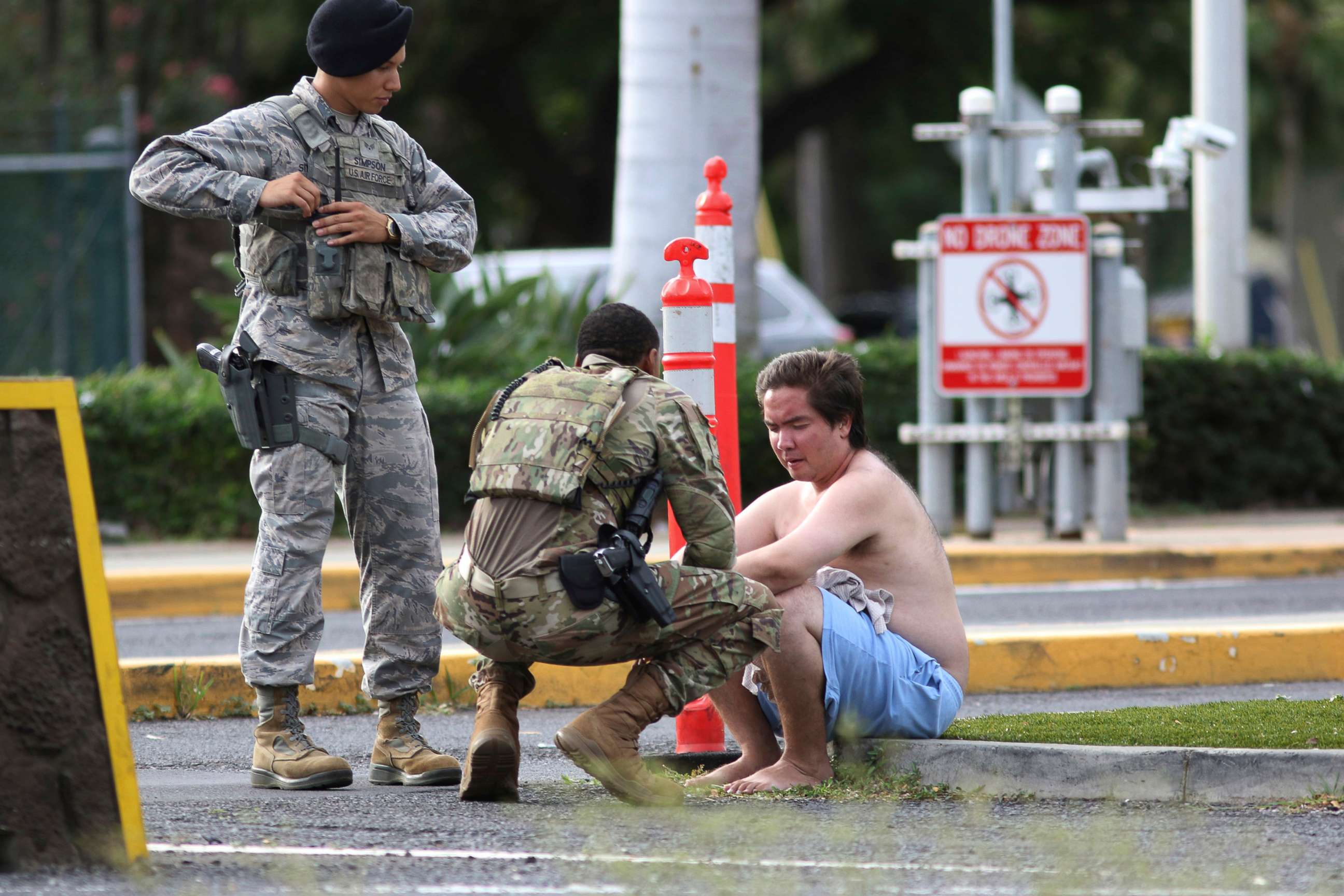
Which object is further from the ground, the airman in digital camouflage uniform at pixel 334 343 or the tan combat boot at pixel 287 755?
the airman in digital camouflage uniform at pixel 334 343

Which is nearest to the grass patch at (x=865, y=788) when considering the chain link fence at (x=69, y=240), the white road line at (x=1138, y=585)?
the white road line at (x=1138, y=585)

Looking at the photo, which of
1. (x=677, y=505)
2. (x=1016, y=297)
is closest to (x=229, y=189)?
(x=677, y=505)

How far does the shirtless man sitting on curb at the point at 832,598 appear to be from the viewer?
4.24 metres

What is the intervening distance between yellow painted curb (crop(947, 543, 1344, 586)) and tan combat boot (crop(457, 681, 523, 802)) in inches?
201

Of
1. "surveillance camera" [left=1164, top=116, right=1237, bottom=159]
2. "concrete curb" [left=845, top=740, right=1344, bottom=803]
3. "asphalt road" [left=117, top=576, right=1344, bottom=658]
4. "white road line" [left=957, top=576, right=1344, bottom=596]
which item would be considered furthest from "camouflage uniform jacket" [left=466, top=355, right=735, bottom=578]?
"surveillance camera" [left=1164, top=116, right=1237, bottom=159]

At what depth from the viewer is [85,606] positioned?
3.27m

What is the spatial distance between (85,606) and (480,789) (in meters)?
1.13

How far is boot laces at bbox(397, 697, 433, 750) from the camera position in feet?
14.6

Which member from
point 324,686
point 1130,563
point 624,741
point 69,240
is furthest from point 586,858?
point 69,240

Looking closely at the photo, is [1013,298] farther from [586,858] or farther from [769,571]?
[586,858]

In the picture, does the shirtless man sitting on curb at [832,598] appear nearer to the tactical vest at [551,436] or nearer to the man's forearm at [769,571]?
the man's forearm at [769,571]

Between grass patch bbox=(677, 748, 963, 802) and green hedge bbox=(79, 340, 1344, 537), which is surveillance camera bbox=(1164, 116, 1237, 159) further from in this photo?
grass patch bbox=(677, 748, 963, 802)

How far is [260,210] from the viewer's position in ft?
13.9

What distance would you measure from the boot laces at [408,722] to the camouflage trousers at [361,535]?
44 mm
